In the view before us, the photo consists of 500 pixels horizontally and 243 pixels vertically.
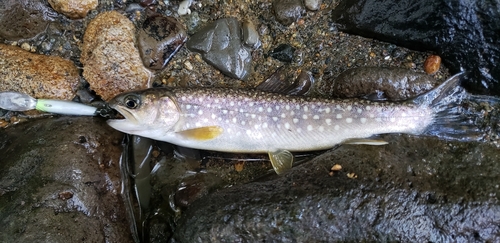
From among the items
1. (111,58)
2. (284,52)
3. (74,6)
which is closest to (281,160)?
(284,52)

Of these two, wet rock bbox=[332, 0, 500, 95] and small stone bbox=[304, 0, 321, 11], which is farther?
small stone bbox=[304, 0, 321, 11]

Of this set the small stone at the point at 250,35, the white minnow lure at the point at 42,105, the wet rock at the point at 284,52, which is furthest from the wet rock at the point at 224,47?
the white minnow lure at the point at 42,105

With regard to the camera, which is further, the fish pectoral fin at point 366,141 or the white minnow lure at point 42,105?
the white minnow lure at point 42,105

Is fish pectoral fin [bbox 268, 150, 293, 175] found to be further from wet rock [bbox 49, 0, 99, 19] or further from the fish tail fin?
wet rock [bbox 49, 0, 99, 19]

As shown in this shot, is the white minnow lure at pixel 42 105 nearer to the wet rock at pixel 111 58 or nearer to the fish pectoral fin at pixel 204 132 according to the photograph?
the wet rock at pixel 111 58

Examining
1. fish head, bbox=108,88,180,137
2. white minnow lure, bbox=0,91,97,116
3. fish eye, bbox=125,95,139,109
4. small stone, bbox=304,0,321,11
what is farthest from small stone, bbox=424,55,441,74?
white minnow lure, bbox=0,91,97,116

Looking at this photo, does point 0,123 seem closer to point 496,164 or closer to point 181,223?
point 181,223
